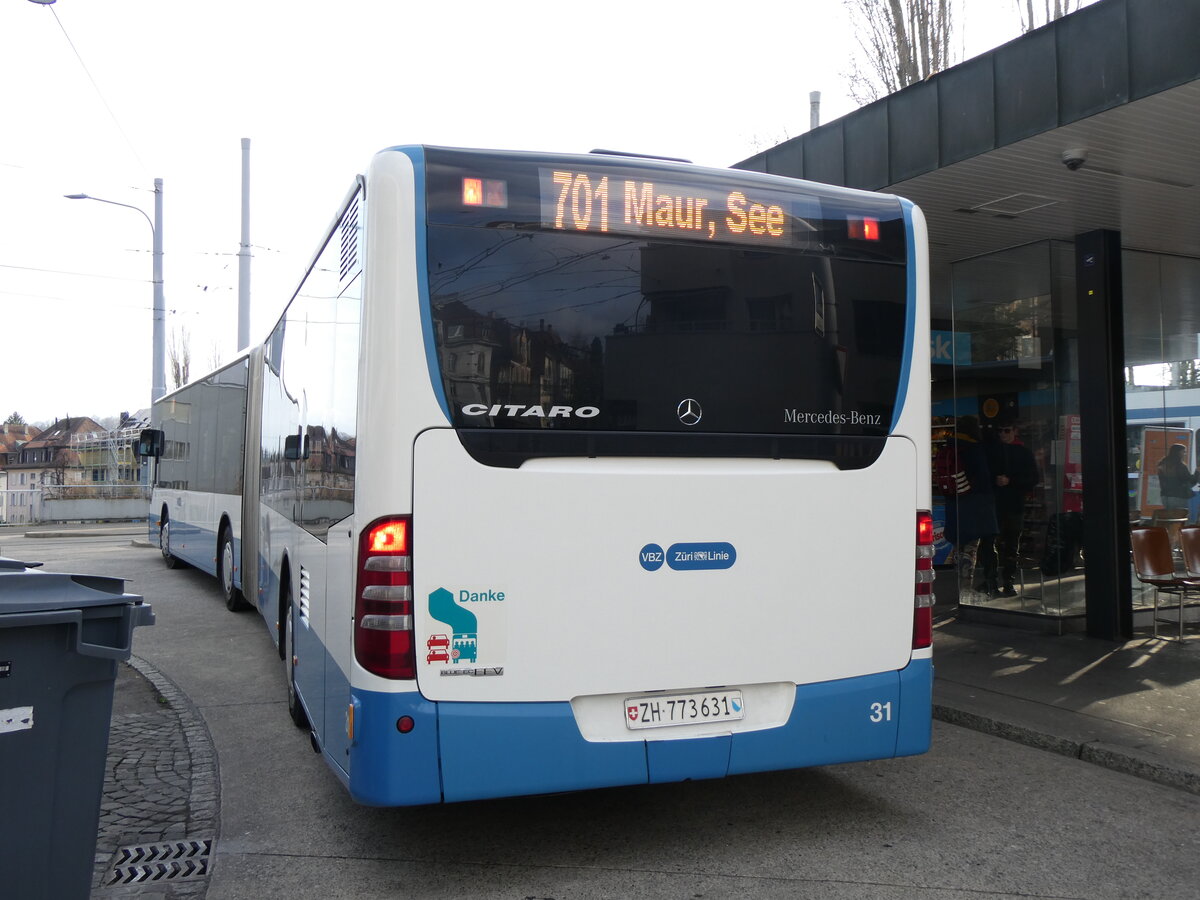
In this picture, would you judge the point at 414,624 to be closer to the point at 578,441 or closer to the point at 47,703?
the point at 578,441

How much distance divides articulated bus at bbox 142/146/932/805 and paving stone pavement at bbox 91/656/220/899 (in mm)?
779

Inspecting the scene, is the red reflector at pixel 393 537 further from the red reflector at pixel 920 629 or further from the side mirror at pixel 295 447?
the red reflector at pixel 920 629

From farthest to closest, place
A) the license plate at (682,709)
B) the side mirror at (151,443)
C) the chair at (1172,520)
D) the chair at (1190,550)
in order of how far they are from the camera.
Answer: the side mirror at (151,443) < the chair at (1172,520) < the chair at (1190,550) < the license plate at (682,709)

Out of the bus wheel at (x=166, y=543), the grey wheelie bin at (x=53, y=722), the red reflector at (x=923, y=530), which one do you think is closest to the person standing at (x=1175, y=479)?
the red reflector at (x=923, y=530)

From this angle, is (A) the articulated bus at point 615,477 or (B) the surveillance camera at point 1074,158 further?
(B) the surveillance camera at point 1074,158

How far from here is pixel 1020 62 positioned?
6.79 metres

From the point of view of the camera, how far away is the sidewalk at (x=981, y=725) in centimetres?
464

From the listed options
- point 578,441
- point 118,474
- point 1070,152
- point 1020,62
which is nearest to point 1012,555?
point 1070,152

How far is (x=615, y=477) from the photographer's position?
4.21 m

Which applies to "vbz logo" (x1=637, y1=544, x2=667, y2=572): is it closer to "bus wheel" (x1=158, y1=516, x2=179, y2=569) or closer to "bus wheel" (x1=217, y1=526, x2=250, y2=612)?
"bus wheel" (x1=217, y1=526, x2=250, y2=612)

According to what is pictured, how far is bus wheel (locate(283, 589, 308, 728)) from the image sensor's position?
6.54 meters

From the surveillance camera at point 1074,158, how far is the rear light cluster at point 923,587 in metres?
3.78

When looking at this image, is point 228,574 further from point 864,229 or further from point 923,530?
point 864,229

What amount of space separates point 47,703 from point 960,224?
851 centimetres
